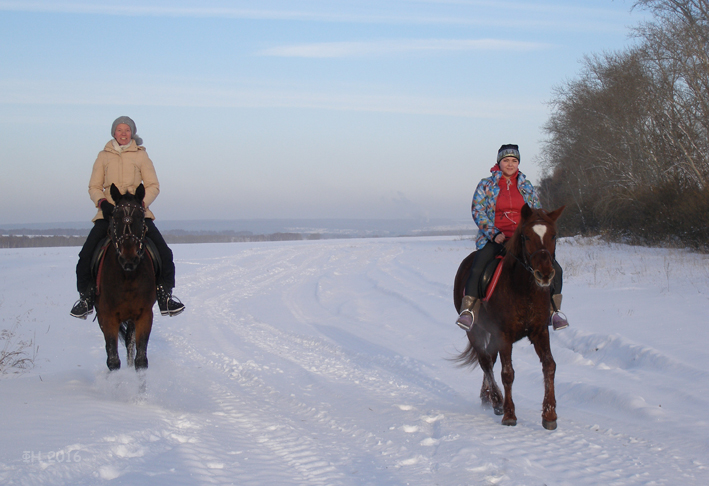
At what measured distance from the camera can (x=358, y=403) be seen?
6.03 m

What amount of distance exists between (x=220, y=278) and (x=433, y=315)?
12638 millimetres

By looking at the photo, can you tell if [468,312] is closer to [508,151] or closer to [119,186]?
[508,151]

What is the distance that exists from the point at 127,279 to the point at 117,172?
151 centimetres

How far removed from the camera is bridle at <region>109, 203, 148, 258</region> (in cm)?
589

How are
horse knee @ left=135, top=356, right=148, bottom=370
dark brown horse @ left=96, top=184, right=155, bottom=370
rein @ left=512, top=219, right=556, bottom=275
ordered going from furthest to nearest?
1. horse knee @ left=135, top=356, right=148, bottom=370
2. dark brown horse @ left=96, top=184, right=155, bottom=370
3. rein @ left=512, top=219, right=556, bottom=275

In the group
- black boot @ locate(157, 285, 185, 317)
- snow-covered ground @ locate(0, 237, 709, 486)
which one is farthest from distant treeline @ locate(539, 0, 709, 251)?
black boot @ locate(157, 285, 185, 317)

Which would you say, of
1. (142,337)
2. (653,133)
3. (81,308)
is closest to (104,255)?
(81,308)

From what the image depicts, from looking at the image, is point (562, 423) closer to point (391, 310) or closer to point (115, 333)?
point (115, 333)

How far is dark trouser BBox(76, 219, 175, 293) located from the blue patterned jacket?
3.78 metres

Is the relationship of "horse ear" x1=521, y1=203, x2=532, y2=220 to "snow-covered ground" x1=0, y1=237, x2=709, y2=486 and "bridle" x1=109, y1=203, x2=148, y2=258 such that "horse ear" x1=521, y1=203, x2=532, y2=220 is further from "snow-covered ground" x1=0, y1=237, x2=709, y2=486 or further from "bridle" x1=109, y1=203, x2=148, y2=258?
"bridle" x1=109, y1=203, x2=148, y2=258

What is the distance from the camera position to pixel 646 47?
27125 mm

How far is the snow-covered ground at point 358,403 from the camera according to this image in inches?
156

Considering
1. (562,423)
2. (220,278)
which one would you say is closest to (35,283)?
(220,278)

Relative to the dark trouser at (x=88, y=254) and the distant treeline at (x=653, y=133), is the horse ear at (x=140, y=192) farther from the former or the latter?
the distant treeline at (x=653, y=133)
